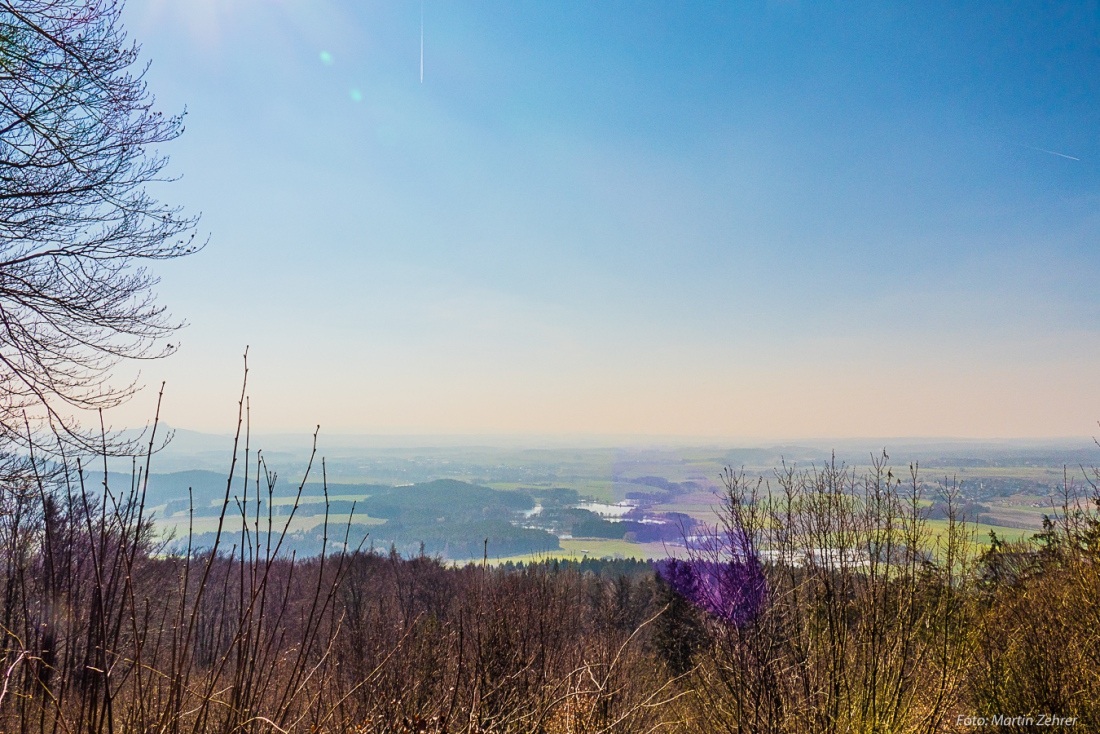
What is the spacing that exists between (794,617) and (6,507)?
10.9m

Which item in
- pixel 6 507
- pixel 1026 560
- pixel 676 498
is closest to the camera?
pixel 6 507

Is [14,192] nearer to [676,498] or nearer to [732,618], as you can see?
[732,618]

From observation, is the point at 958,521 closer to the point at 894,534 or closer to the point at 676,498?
the point at 894,534

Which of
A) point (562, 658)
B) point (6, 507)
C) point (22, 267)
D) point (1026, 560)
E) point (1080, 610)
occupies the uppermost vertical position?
point (22, 267)

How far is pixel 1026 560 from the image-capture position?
1630 cm

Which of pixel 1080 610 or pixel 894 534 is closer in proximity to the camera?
pixel 894 534

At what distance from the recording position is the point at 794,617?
795 cm

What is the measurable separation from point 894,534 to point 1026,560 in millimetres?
14028

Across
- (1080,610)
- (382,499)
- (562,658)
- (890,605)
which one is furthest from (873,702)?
(382,499)

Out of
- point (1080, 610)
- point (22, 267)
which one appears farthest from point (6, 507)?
point (1080, 610)

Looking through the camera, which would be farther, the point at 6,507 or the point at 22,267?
the point at 6,507

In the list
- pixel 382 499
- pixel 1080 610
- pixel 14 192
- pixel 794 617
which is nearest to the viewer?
pixel 14 192

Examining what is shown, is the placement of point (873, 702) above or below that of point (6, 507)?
below

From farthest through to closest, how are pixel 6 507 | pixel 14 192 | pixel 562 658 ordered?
1. pixel 562 658
2. pixel 6 507
3. pixel 14 192
